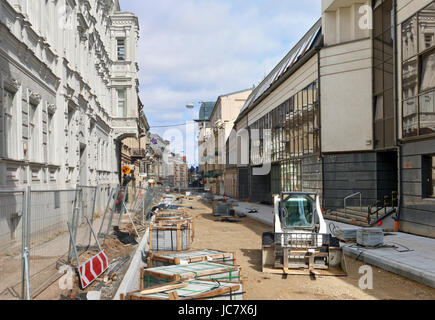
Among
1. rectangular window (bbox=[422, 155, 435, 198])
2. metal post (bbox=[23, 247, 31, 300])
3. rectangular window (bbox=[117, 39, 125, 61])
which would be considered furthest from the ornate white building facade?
rectangular window (bbox=[422, 155, 435, 198])

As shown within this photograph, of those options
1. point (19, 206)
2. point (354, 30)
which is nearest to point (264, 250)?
point (19, 206)

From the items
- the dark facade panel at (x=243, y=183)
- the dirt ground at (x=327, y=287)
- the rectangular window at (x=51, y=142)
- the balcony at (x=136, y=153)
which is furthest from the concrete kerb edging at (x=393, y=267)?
the balcony at (x=136, y=153)

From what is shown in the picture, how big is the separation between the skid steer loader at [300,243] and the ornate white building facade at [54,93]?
7130 millimetres

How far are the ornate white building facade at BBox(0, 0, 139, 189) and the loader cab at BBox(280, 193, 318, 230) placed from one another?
7.43m

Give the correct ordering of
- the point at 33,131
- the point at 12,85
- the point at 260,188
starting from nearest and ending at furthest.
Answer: the point at 12,85, the point at 33,131, the point at 260,188

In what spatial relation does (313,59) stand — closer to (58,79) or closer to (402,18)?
(402,18)

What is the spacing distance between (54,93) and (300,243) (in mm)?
11044

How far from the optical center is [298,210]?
11.1 metres

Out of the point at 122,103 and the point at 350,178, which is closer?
the point at 350,178

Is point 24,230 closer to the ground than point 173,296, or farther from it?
farther from it

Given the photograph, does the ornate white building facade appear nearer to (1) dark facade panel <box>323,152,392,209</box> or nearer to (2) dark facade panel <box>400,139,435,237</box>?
(1) dark facade panel <box>323,152,392,209</box>

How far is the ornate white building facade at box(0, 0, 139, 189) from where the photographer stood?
10977 mm

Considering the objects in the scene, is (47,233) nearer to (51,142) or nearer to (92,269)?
(92,269)

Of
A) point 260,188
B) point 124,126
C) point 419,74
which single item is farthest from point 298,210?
point 260,188
